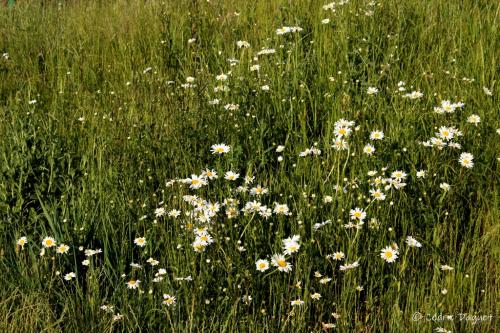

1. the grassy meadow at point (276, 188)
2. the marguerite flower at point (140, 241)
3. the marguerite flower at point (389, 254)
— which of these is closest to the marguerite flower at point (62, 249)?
the grassy meadow at point (276, 188)

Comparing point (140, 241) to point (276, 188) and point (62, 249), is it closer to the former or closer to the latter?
point (62, 249)

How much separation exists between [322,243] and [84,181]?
128 cm

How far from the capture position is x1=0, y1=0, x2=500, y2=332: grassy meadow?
2.64 meters

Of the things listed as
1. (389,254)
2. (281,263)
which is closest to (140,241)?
(281,263)

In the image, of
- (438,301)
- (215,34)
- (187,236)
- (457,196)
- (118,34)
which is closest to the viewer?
(438,301)

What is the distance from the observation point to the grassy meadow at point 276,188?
264 cm

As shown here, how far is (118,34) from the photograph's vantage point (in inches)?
220

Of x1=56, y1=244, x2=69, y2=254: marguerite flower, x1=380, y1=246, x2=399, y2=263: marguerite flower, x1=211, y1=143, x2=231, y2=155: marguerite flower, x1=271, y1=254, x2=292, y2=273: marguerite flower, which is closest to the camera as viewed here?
x1=271, y1=254, x2=292, y2=273: marguerite flower

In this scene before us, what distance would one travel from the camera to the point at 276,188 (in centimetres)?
321

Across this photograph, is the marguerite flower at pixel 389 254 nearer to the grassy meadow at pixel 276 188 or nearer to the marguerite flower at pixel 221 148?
the grassy meadow at pixel 276 188

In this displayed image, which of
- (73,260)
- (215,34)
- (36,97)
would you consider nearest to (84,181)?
(73,260)

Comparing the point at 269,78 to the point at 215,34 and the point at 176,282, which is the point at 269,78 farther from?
the point at 176,282

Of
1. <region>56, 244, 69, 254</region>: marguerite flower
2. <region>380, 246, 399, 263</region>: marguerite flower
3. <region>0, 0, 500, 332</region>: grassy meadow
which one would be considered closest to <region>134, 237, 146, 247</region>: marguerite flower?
<region>0, 0, 500, 332</region>: grassy meadow

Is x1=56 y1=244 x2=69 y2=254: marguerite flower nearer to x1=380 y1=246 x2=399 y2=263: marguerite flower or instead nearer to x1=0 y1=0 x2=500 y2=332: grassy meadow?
x1=0 y1=0 x2=500 y2=332: grassy meadow
